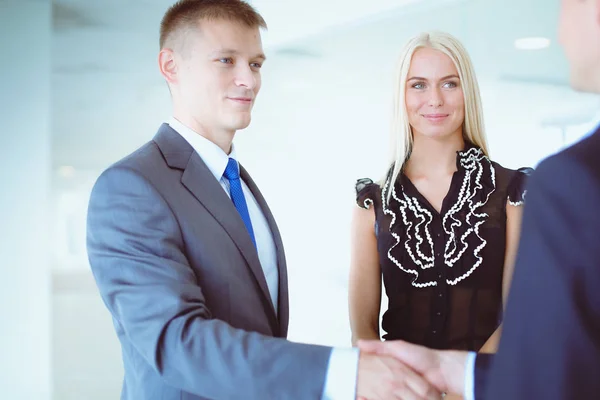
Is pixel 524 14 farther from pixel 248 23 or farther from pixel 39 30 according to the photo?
pixel 39 30

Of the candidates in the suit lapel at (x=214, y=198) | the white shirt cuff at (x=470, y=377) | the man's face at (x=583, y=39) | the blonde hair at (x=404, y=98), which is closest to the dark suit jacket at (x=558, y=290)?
the man's face at (x=583, y=39)

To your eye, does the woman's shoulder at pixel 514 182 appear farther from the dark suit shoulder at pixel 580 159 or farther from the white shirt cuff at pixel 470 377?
the dark suit shoulder at pixel 580 159

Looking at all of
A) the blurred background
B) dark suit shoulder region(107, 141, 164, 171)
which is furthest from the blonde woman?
the blurred background

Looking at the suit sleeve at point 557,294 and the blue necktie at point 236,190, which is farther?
the blue necktie at point 236,190

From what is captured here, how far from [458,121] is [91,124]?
258 cm

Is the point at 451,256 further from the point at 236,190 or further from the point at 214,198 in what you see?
the point at 214,198

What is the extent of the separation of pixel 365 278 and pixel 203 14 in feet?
3.39

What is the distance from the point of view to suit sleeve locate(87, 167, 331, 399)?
4.52 ft

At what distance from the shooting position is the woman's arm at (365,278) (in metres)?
2.33

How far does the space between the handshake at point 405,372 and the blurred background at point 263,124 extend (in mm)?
2395

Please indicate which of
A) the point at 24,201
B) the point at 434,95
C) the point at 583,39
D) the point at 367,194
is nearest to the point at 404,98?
the point at 434,95

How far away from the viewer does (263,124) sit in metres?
4.69

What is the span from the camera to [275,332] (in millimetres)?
1737

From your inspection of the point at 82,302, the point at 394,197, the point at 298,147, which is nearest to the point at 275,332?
the point at 394,197
